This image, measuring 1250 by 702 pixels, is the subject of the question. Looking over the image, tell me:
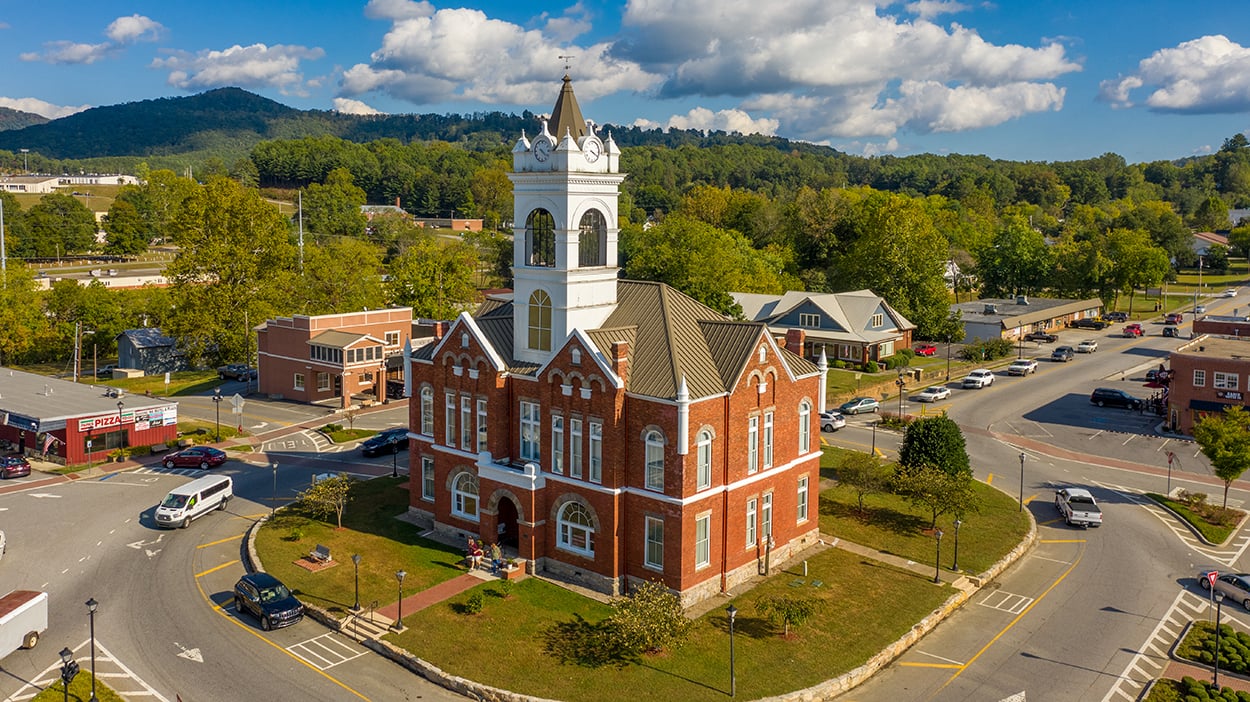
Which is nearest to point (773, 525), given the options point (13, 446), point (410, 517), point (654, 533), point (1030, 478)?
point (654, 533)

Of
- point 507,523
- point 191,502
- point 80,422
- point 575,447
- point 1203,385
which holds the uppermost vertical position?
point 575,447

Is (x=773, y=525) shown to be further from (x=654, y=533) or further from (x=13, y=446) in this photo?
(x=13, y=446)

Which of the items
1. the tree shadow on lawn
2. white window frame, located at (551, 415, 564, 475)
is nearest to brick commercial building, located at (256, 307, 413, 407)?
white window frame, located at (551, 415, 564, 475)

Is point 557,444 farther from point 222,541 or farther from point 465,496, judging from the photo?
point 222,541

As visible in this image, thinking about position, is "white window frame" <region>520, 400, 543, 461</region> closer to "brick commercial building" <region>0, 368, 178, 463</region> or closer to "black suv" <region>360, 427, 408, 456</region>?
"black suv" <region>360, 427, 408, 456</region>

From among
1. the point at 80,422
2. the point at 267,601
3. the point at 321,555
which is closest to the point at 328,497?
the point at 321,555

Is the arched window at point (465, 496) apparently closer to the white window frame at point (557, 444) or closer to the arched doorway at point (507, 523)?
the arched doorway at point (507, 523)

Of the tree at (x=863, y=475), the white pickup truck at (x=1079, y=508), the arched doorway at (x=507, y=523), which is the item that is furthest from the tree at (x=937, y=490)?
the arched doorway at (x=507, y=523)
